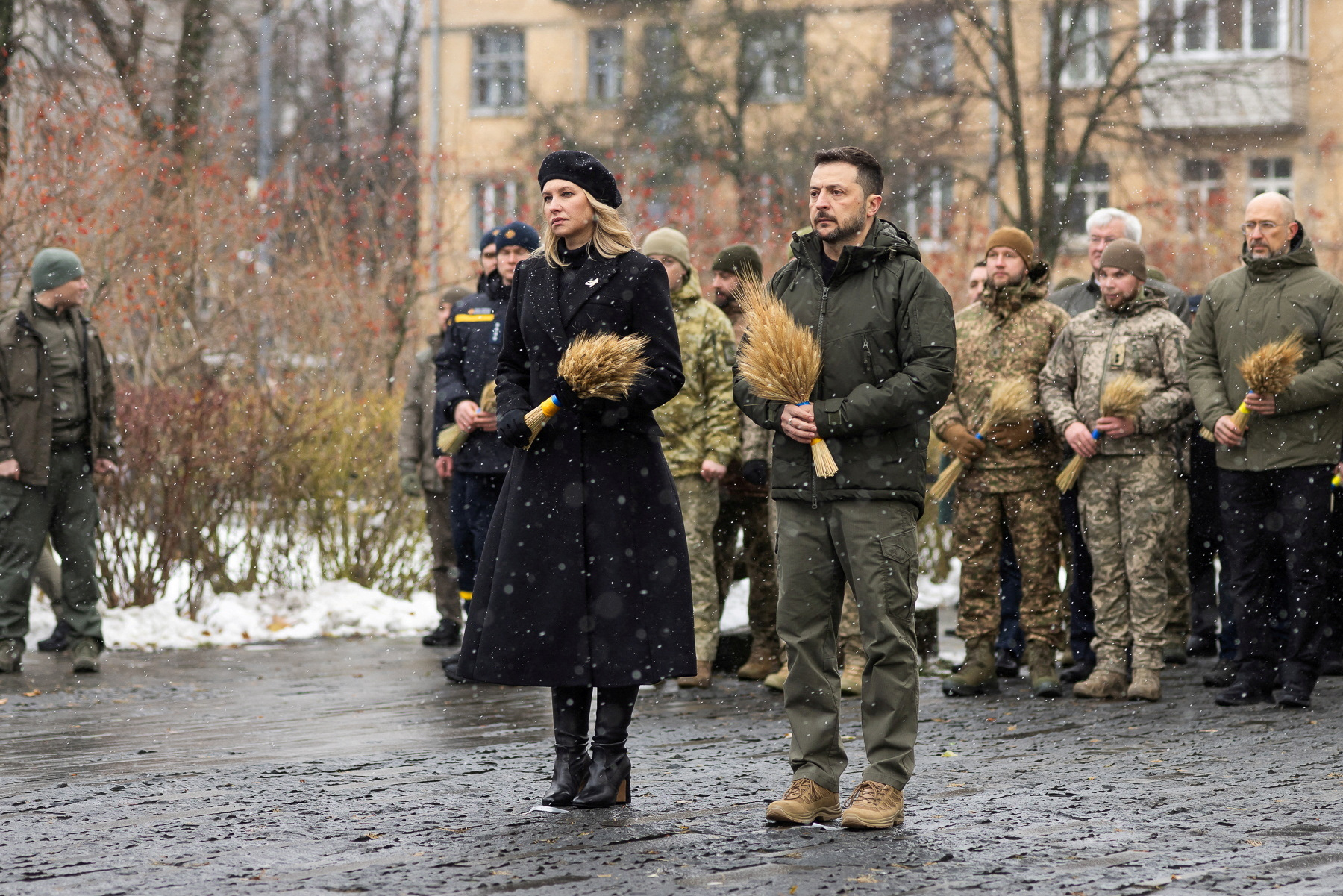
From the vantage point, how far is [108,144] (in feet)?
55.4

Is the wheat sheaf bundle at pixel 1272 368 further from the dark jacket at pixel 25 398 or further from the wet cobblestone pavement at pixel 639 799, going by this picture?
the dark jacket at pixel 25 398

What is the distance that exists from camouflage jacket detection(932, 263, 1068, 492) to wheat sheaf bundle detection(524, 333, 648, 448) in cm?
350

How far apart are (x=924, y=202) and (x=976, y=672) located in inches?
682

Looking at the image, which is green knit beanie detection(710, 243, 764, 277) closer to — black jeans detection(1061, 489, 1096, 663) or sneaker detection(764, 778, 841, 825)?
black jeans detection(1061, 489, 1096, 663)

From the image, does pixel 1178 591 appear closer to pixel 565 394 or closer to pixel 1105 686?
pixel 1105 686

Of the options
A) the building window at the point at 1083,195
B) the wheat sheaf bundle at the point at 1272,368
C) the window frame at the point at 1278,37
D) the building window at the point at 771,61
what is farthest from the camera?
the window frame at the point at 1278,37

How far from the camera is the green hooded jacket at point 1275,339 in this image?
8.41 meters

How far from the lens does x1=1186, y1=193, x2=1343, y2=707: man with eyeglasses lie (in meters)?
8.43

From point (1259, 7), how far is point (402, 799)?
104ft

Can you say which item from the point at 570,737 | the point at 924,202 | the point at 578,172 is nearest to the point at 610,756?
the point at 570,737

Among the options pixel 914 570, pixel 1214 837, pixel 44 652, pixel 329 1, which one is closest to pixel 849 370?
pixel 914 570

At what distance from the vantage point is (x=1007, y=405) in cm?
890

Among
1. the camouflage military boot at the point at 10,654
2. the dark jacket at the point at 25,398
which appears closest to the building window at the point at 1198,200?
the dark jacket at the point at 25,398

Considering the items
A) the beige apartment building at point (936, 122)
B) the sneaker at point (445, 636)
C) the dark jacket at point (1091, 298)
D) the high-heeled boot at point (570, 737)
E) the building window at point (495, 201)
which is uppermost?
the beige apartment building at point (936, 122)
